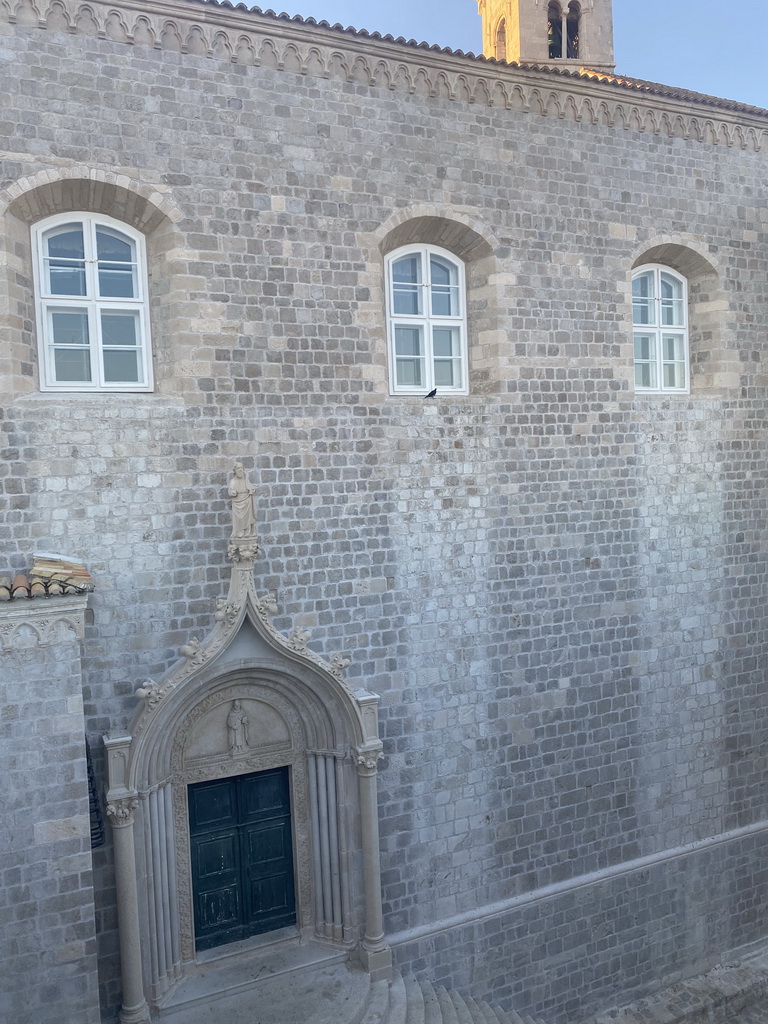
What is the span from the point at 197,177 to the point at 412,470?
3.45 metres

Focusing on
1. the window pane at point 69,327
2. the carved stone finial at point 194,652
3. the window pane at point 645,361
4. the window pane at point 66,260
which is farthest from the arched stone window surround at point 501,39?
the carved stone finial at point 194,652

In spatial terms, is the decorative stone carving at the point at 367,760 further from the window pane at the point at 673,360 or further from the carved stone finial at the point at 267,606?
the window pane at the point at 673,360

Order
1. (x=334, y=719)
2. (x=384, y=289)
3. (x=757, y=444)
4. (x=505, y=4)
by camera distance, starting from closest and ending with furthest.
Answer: (x=334, y=719)
(x=384, y=289)
(x=757, y=444)
(x=505, y=4)

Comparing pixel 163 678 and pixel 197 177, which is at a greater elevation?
pixel 197 177

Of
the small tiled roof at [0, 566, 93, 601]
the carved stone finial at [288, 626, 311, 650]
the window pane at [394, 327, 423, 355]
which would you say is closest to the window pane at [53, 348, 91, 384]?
the small tiled roof at [0, 566, 93, 601]

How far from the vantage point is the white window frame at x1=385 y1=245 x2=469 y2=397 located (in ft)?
31.1

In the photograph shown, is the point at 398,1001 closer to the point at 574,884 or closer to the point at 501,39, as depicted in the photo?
the point at 574,884

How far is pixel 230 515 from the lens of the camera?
8.42 m

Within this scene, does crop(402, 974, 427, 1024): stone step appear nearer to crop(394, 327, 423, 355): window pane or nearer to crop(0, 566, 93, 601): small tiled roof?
crop(0, 566, 93, 601): small tiled roof

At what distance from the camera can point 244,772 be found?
8820mm

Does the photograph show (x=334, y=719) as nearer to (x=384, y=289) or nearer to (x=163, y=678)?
(x=163, y=678)

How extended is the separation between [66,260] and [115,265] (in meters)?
0.43

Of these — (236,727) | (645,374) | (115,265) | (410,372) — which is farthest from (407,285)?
(236,727)

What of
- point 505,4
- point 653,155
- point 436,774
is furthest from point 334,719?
point 505,4
